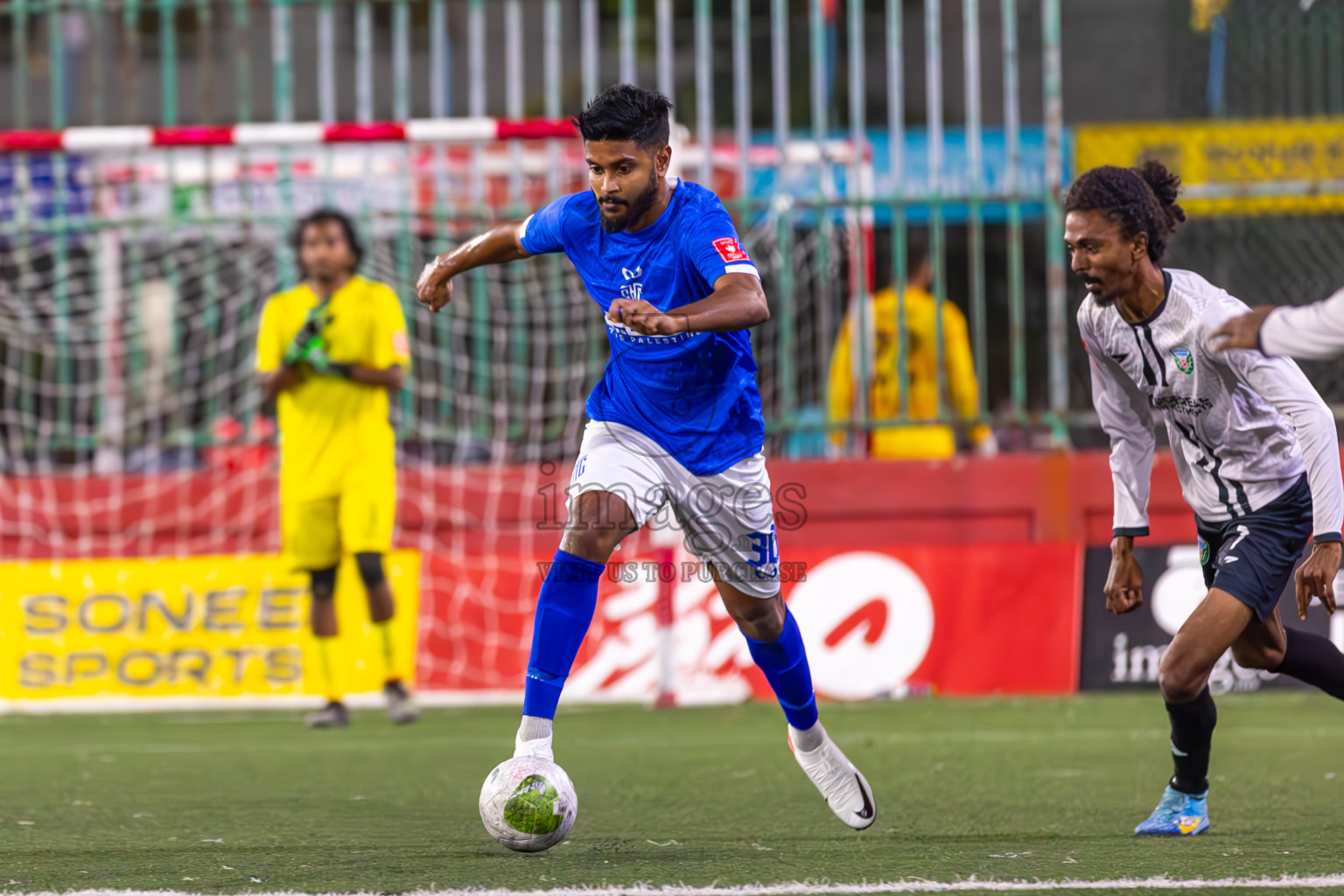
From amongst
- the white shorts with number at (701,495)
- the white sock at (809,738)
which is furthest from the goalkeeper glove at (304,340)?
the white sock at (809,738)

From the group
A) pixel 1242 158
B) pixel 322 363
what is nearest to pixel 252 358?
pixel 322 363

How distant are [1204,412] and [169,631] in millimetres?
6168

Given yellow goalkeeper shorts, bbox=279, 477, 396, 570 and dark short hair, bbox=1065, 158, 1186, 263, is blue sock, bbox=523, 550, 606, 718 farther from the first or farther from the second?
yellow goalkeeper shorts, bbox=279, 477, 396, 570

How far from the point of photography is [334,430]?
8070 millimetres

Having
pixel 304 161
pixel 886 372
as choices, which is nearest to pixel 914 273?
pixel 886 372

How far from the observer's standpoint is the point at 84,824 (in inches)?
198

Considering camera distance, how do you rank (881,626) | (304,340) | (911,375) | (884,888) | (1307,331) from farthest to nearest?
(911,375) < (881,626) < (304,340) < (884,888) < (1307,331)

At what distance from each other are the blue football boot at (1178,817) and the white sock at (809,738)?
0.86 m

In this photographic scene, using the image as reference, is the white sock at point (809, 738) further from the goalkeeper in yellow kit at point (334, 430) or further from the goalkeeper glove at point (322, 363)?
the goalkeeper glove at point (322, 363)

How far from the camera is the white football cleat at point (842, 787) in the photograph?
4.62m

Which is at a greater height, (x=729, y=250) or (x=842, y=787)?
(x=729, y=250)

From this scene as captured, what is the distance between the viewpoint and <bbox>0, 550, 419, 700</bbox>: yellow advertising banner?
29.7 feet

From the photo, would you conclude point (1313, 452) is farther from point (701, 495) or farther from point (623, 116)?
point (623, 116)

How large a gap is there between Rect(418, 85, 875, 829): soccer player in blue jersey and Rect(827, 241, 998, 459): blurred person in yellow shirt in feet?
16.6
